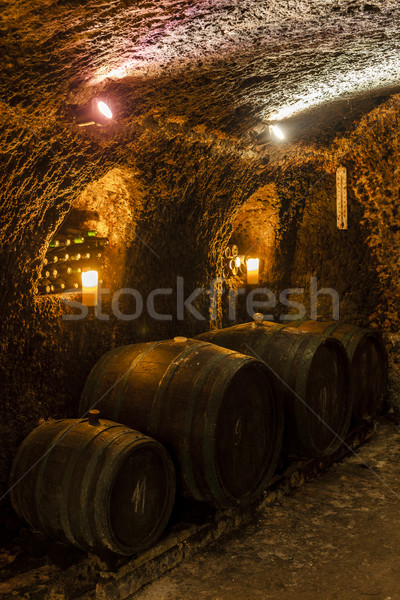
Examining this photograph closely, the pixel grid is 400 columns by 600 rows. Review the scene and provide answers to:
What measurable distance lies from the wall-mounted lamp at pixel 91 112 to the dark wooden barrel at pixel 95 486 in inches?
65.7

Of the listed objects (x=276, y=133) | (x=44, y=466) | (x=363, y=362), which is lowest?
(x=44, y=466)

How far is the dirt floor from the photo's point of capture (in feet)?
9.35

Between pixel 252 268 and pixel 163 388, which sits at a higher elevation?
pixel 252 268

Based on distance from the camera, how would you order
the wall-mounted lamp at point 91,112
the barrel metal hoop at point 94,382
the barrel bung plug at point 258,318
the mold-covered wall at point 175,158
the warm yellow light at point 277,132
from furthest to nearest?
the warm yellow light at point 277,132, the barrel bung plug at point 258,318, the barrel metal hoop at point 94,382, the wall-mounted lamp at point 91,112, the mold-covered wall at point 175,158

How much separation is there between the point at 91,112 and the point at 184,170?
1.49 metres

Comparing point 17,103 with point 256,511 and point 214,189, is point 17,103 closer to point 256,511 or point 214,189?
point 214,189

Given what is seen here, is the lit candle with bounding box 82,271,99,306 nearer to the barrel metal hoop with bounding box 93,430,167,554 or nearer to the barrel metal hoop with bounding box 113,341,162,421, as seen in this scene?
the barrel metal hoop with bounding box 113,341,162,421

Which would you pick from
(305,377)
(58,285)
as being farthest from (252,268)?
(58,285)

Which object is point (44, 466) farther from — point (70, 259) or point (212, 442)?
point (70, 259)

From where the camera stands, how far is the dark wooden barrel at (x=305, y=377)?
369cm

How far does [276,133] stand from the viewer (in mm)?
4672

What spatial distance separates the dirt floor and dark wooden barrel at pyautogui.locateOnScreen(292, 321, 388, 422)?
740 millimetres

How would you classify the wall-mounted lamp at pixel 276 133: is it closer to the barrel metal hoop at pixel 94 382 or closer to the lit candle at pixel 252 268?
the lit candle at pixel 252 268

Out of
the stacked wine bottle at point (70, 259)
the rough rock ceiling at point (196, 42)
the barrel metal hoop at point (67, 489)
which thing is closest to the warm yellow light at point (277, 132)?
the rough rock ceiling at point (196, 42)
